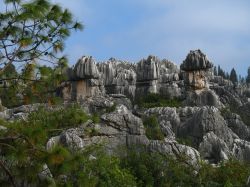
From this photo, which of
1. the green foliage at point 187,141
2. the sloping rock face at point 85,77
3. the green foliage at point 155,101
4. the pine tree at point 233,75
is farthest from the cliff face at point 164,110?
the pine tree at point 233,75

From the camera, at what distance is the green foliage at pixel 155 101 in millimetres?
45691

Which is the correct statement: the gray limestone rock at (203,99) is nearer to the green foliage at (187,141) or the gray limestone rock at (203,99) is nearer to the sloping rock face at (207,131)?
the sloping rock face at (207,131)

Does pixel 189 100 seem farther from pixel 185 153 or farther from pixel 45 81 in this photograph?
pixel 45 81

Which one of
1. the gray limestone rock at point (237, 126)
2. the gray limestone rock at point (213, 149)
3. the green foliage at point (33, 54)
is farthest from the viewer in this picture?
the gray limestone rock at point (237, 126)

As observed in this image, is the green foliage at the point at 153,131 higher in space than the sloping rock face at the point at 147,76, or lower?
lower

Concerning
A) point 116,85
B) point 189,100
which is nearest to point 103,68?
point 116,85

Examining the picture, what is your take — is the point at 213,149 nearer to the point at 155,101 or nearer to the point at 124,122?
the point at 124,122

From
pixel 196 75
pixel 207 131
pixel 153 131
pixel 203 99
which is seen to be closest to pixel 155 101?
pixel 196 75

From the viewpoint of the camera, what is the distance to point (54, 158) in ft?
25.0

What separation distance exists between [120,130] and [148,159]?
6.17 metres

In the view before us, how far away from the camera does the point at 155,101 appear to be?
50.3 metres

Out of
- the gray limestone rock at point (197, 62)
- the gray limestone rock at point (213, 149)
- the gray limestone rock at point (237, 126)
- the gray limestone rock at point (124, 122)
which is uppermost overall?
the gray limestone rock at point (197, 62)

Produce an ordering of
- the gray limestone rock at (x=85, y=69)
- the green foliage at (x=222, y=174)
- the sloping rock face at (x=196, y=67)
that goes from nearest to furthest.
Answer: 1. the green foliage at (x=222, y=174)
2. the gray limestone rock at (x=85, y=69)
3. the sloping rock face at (x=196, y=67)

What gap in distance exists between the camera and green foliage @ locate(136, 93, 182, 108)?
150 ft
